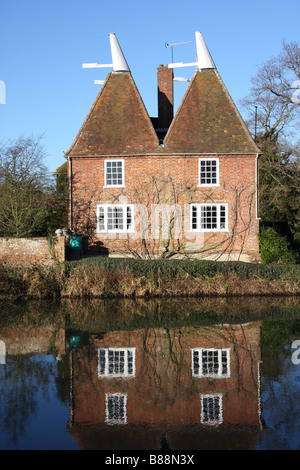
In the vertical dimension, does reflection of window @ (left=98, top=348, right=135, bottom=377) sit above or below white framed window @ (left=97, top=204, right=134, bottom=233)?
below

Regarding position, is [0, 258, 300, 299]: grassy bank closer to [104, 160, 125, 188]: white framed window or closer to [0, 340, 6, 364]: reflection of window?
[104, 160, 125, 188]: white framed window

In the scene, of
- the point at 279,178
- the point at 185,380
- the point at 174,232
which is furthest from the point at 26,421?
the point at 279,178

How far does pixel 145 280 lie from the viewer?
1741 centimetres

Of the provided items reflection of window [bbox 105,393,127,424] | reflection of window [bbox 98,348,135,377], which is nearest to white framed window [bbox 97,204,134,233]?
reflection of window [bbox 98,348,135,377]

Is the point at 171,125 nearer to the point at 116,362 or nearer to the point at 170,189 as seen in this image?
the point at 170,189

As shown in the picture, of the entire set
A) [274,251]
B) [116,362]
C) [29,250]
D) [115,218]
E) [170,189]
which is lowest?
[116,362]

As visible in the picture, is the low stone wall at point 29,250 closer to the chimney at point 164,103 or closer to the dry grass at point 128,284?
the dry grass at point 128,284

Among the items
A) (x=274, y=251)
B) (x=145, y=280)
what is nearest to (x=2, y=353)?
(x=145, y=280)

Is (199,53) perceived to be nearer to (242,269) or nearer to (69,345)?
(242,269)

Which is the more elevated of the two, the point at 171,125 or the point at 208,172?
the point at 171,125

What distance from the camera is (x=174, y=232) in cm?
2270

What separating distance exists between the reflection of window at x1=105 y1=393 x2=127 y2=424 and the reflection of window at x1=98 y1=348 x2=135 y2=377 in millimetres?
1048

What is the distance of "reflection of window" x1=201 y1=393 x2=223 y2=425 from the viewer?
6.37 meters

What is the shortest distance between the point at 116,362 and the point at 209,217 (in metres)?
14.7
